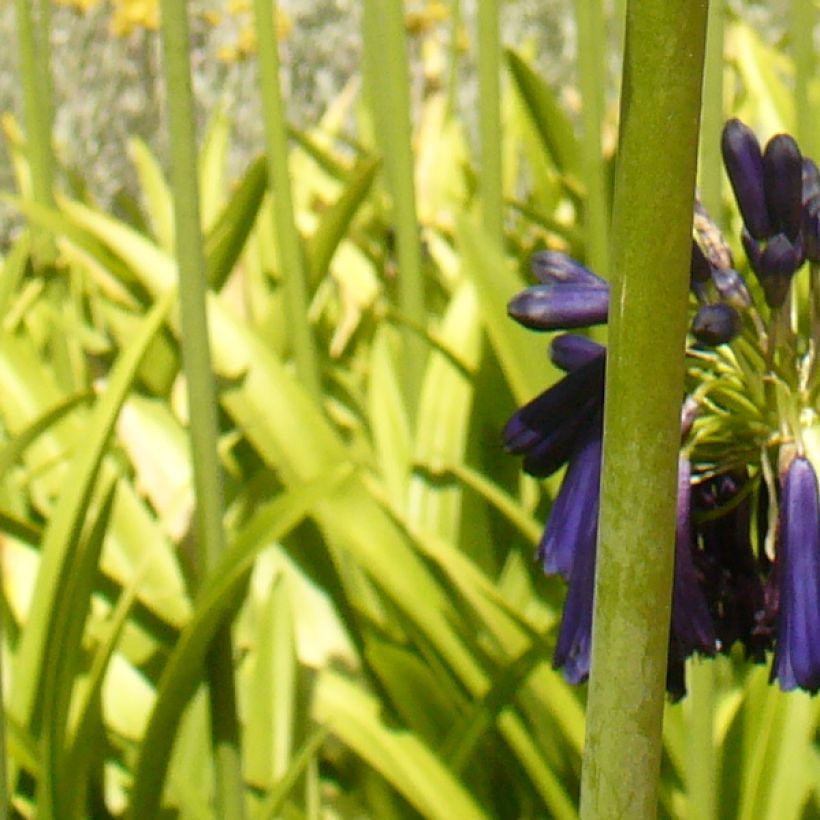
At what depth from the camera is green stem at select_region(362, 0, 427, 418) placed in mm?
1765

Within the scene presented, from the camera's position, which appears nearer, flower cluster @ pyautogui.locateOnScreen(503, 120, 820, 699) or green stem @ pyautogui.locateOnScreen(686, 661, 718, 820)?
flower cluster @ pyautogui.locateOnScreen(503, 120, 820, 699)

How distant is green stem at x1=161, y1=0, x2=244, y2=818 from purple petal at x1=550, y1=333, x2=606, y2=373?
0.48m

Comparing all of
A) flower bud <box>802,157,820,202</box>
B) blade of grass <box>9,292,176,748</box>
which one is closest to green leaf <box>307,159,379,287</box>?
blade of grass <box>9,292,176,748</box>

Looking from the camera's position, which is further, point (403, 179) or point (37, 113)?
point (37, 113)

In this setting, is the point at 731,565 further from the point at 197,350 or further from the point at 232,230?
the point at 232,230

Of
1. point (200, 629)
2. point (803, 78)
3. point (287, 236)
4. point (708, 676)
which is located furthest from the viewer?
point (803, 78)

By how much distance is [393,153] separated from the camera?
1.84 m

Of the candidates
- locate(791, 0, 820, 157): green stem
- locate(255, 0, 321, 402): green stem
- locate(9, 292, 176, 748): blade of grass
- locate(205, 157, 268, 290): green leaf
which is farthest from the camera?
locate(205, 157, 268, 290): green leaf

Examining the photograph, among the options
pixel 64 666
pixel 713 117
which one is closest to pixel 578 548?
pixel 713 117

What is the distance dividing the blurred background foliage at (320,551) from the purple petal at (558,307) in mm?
516

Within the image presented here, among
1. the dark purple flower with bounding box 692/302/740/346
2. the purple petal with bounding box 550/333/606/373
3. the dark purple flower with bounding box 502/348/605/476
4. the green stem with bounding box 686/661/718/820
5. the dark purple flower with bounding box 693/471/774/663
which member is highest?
the dark purple flower with bounding box 692/302/740/346

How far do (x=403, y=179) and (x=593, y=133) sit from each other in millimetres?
234

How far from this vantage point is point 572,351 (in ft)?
2.52

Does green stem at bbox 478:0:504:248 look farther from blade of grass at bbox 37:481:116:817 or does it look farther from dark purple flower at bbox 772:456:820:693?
dark purple flower at bbox 772:456:820:693
